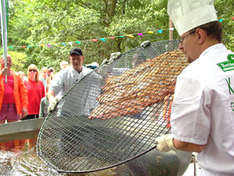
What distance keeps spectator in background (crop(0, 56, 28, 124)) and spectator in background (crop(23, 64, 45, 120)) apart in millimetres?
743

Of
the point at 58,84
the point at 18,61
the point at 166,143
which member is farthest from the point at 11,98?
the point at 18,61

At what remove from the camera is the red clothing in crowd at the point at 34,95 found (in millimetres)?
4672

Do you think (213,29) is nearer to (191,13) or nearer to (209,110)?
(191,13)

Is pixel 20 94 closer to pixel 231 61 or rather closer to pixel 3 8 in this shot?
pixel 3 8

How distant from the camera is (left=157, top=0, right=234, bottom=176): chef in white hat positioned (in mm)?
863

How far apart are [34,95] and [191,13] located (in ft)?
14.0

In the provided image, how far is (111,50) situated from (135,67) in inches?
303

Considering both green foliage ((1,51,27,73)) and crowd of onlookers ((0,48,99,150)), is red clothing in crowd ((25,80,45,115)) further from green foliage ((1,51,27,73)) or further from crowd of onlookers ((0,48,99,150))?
green foliage ((1,51,27,73))

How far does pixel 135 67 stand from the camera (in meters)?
2.31

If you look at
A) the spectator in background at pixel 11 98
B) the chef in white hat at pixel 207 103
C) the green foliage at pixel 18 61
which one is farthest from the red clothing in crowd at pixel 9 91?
the green foliage at pixel 18 61

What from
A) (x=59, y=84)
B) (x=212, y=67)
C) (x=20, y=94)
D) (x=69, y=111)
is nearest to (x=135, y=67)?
(x=69, y=111)

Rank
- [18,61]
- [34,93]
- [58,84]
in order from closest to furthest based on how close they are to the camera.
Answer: [58,84] < [34,93] < [18,61]

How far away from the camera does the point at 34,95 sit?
475cm

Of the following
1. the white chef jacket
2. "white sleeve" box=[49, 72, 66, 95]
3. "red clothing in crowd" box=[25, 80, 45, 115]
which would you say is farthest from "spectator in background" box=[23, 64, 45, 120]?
the white chef jacket
